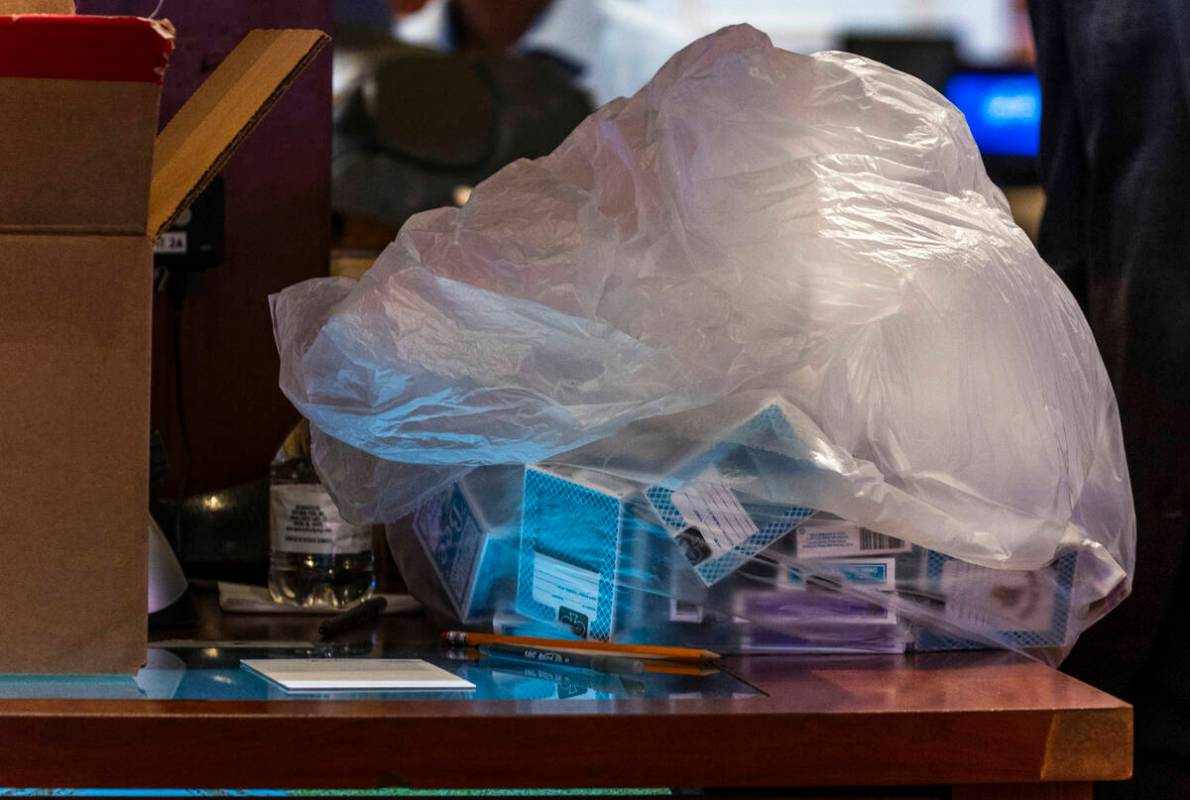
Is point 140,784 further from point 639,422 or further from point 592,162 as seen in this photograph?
point 592,162

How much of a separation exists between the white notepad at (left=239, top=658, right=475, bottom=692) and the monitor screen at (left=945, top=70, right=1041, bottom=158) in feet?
8.23

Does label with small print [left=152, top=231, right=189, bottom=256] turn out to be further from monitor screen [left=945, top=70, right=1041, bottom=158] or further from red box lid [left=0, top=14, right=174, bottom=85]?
monitor screen [left=945, top=70, right=1041, bottom=158]

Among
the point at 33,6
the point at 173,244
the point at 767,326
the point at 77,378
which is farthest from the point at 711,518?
the point at 173,244

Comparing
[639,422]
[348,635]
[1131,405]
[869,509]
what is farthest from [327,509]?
[1131,405]

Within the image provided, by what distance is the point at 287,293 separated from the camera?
92 centimetres

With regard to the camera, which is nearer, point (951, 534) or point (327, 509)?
point (951, 534)

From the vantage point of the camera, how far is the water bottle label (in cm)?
101

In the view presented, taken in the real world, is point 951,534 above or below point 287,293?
below

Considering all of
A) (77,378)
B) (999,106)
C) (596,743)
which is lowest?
(596,743)

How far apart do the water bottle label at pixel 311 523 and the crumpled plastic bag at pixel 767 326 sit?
145 mm

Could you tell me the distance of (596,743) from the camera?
26.1 inches

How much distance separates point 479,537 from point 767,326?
0.22 metres

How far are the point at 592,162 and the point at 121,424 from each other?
1.10 feet

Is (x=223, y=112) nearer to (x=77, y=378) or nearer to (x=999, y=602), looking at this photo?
(x=77, y=378)
